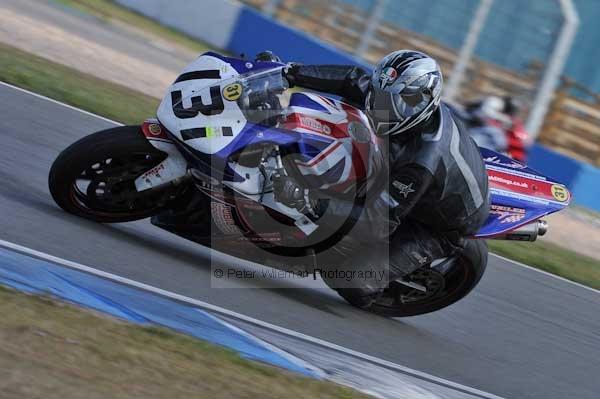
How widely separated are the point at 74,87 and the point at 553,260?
5.21 meters

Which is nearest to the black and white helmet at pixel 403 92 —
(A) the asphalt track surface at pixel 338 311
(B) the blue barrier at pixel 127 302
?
(A) the asphalt track surface at pixel 338 311

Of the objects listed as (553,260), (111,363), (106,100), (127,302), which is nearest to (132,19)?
(106,100)

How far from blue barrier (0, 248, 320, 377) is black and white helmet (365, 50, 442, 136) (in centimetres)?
139

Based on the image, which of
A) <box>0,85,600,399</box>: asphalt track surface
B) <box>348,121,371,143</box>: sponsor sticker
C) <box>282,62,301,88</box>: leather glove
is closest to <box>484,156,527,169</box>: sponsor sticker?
<box>348,121,371,143</box>: sponsor sticker

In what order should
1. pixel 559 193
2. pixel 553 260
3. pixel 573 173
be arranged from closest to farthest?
pixel 559 193 → pixel 553 260 → pixel 573 173

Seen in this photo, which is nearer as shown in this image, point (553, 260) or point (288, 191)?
point (288, 191)

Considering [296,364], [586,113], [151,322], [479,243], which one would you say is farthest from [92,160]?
[586,113]

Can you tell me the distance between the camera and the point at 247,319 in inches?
209

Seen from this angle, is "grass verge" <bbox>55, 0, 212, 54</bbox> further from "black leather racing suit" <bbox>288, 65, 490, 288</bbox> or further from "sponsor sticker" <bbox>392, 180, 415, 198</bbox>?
"sponsor sticker" <bbox>392, 180, 415, 198</bbox>

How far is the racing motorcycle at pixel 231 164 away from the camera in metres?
5.36

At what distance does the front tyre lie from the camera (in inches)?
210

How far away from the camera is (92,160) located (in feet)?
17.5

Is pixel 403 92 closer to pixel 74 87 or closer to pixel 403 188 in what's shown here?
pixel 403 188

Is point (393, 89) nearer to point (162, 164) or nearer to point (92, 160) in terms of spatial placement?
point (162, 164)
